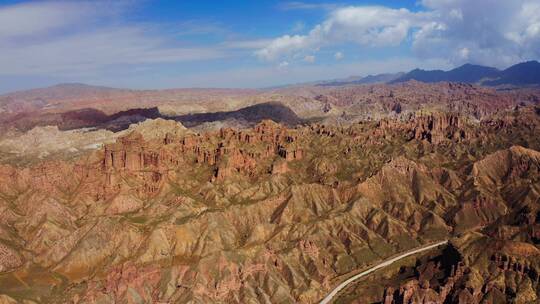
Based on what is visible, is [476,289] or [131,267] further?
[131,267]

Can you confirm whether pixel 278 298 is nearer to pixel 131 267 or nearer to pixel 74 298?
pixel 131 267

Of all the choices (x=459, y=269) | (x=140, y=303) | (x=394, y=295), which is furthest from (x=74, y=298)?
(x=459, y=269)

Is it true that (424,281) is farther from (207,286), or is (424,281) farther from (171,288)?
(171,288)

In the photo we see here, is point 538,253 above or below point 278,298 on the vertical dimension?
above

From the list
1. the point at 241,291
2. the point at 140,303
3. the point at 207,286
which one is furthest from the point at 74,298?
the point at 241,291

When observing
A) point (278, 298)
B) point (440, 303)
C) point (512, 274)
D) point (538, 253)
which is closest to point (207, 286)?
point (278, 298)

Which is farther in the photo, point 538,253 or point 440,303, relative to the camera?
Result: point 538,253

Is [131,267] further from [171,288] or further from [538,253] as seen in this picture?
[538,253]
